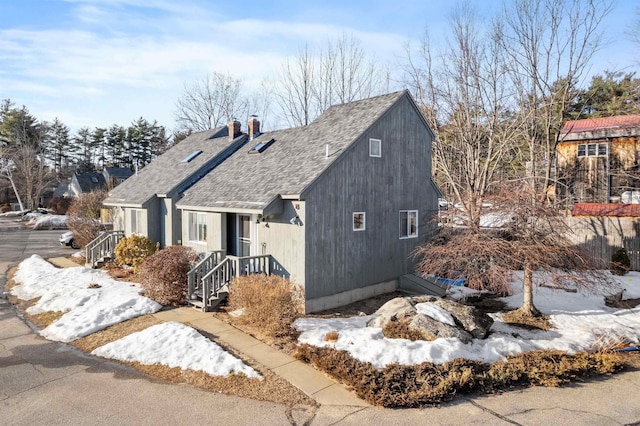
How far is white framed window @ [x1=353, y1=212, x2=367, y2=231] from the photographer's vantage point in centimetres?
1330

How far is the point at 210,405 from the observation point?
681 centimetres

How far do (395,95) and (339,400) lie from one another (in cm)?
1117

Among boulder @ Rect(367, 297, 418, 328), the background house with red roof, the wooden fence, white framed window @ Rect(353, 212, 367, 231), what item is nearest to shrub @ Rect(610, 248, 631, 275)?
the wooden fence

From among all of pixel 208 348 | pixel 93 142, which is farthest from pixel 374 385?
pixel 93 142

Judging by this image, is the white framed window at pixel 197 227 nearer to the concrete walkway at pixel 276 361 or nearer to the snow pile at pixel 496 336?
the concrete walkway at pixel 276 361

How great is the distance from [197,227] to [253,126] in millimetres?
6787

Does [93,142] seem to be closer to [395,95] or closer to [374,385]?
[395,95]

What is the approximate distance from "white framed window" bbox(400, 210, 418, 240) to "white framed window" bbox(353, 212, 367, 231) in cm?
221

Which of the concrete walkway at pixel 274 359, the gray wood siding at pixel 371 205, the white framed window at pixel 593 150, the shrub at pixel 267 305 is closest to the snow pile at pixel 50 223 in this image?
the concrete walkway at pixel 274 359

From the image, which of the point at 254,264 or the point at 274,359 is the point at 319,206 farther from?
the point at 274,359

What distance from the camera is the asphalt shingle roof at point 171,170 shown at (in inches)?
735

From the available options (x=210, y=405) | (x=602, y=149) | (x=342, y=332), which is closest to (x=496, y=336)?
(x=342, y=332)

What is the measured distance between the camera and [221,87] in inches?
1644

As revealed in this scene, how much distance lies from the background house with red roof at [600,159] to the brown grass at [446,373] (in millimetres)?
18407
